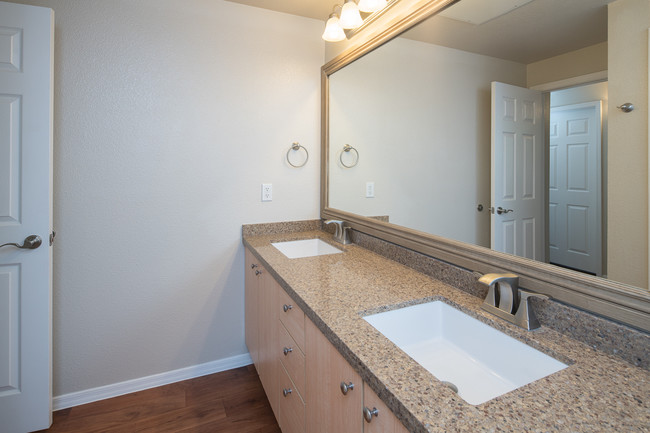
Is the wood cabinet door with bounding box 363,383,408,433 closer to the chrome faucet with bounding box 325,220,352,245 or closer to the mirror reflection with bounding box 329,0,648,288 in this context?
the mirror reflection with bounding box 329,0,648,288

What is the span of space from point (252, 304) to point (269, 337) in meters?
0.39

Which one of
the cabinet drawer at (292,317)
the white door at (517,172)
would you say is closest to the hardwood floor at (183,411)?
the cabinet drawer at (292,317)

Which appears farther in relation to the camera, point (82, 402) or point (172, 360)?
point (172, 360)

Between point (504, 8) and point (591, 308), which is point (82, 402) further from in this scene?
point (504, 8)

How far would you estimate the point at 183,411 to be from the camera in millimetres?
1849

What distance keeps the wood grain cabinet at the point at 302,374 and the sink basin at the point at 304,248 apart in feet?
0.67

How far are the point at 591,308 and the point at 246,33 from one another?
213 centimetres

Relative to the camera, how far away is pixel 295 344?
1.27 metres

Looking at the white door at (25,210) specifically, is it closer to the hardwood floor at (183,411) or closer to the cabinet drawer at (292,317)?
the hardwood floor at (183,411)

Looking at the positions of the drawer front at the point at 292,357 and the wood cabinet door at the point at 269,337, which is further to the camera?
the wood cabinet door at the point at 269,337

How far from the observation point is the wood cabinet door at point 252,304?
1.90 m

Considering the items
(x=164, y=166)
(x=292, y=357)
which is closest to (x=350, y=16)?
(x=164, y=166)

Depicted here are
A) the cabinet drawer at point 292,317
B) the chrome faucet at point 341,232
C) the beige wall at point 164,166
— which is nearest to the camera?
the cabinet drawer at point 292,317

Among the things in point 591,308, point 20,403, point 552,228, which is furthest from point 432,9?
point 20,403
